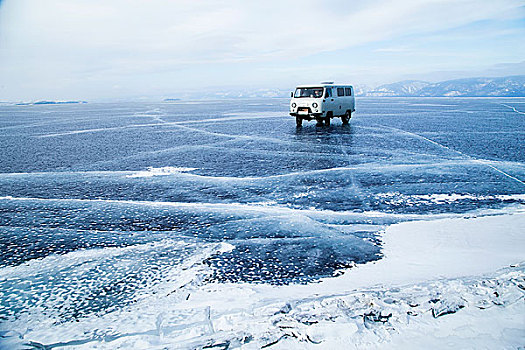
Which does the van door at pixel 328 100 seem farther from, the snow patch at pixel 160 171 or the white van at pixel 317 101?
the snow patch at pixel 160 171

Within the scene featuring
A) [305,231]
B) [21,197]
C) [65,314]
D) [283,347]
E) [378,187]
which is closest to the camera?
[283,347]

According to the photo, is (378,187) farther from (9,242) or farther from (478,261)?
(9,242)

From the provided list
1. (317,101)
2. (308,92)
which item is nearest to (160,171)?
(317,101)

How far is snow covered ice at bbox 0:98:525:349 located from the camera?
9.96 ft

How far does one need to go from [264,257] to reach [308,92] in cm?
1631

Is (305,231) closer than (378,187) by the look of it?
Yes

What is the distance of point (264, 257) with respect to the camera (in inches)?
180

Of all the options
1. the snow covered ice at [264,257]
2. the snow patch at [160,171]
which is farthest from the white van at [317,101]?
the snow patch at [160,171]

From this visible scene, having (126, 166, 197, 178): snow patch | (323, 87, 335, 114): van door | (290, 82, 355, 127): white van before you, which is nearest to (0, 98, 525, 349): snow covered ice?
(126, 166, 197, 178): snow patch

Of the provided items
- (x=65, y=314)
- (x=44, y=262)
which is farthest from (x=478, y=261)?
(x=44, y=262)

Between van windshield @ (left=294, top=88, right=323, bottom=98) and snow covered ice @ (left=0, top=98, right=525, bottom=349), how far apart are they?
1017 cm

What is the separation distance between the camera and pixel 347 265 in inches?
170

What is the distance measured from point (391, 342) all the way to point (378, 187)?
216 inches

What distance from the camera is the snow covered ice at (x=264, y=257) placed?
3.04m
